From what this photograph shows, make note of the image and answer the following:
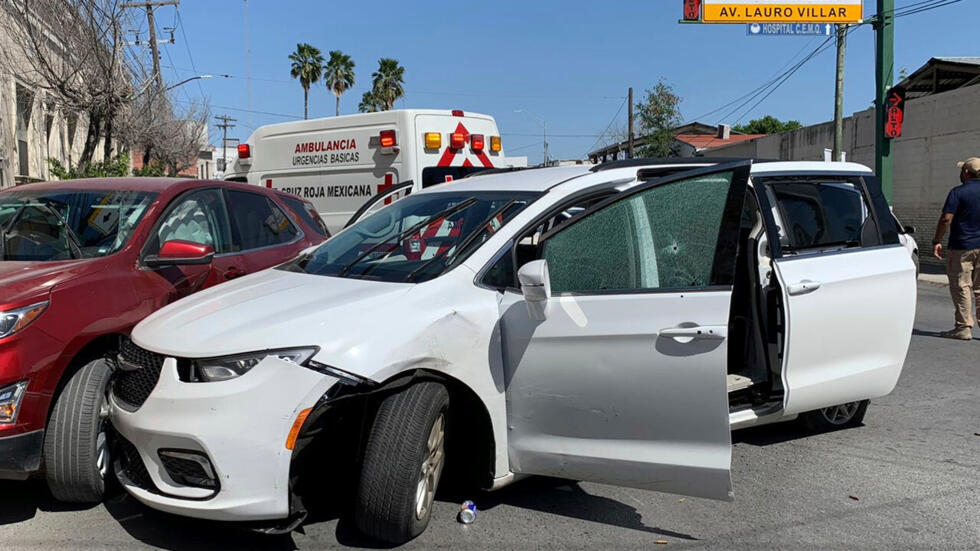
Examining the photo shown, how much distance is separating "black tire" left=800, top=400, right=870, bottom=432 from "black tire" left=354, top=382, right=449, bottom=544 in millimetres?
2964

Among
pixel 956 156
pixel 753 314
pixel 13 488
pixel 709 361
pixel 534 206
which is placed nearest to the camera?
pixel 709 361

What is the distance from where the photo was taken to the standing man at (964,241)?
7.95 meters

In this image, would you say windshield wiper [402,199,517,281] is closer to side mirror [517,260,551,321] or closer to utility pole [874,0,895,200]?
side mirror [517,260,551,321]

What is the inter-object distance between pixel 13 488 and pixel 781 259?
4.49 metres

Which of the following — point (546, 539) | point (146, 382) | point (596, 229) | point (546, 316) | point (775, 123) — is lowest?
point (546, 539)

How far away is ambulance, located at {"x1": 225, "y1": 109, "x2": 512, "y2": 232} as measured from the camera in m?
9.84

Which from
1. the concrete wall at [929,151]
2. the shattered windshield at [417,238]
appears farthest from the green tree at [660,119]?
the shattered windshield at [417,238]

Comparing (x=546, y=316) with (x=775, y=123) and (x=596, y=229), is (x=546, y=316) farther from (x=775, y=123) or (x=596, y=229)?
(x=775, y=123)

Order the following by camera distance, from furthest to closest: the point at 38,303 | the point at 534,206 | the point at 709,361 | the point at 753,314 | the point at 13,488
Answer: the point at 753,314 → the point at 13,488 → the point at 534,206 → the point at 38,303 → the point at 709,361

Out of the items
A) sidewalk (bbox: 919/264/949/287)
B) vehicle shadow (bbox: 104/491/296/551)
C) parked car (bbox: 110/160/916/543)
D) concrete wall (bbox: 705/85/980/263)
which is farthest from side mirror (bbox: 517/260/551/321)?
concrete wall (bbox: 705/85/980/263)

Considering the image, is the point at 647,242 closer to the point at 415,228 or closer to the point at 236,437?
the point at 415,228

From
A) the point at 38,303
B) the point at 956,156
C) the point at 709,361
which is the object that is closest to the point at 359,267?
the point at 38,303

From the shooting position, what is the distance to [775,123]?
65938 mm

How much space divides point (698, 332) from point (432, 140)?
22.8ft
